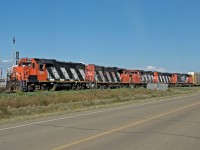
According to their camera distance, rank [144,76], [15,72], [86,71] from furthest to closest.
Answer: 1. [144,76]
2. [86,71]
3. [15,72]

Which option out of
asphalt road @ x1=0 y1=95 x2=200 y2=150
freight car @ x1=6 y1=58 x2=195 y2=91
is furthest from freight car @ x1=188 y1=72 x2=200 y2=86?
asphalt road @ x1=0 y1=95 x2=200 y2=150

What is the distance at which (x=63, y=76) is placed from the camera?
4784 centimetres

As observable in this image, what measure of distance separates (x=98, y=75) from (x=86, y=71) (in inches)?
163

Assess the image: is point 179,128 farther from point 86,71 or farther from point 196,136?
point 86,71

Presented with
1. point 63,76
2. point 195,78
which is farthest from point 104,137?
point 195,78

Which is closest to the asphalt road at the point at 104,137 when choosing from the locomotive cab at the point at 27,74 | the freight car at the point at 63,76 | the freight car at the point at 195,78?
the locomotive cab at the point at 27,74

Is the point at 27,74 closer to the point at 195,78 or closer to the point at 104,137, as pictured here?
the point at 104,137

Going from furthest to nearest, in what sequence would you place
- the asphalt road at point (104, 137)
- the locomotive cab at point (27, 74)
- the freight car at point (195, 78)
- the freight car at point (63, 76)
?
the freight car at point (195, 78), the freight car at point (63, 76), the locomotive cab at point (27, 74), the asphalt road at point (104, 137)

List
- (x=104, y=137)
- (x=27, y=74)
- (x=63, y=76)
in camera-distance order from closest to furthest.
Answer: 1. (x=104, y=137)
2. (x=27, y=74)
3. (x=63, y=76)

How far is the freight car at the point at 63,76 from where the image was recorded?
135ft

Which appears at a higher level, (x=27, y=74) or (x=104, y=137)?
(x=27, y=74)

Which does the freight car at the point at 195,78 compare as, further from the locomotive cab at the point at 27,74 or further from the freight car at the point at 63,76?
the locomotive cab at the point at 27,74

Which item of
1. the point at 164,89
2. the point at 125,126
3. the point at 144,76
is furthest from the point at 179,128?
the point at 144,76

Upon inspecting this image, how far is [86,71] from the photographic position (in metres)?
54.7
